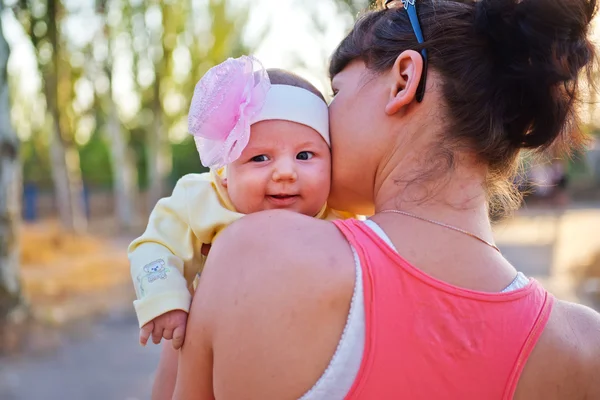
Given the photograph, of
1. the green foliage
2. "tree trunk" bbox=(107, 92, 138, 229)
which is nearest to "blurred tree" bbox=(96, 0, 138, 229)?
"tree trunk" bbox=(107, 92, 138, 229)

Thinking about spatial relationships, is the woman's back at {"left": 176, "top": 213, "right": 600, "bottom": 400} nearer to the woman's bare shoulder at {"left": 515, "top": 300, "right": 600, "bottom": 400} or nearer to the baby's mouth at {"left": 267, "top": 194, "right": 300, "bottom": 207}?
the woman's bare shoulder at {"left": 515, "top": 300, "right": 600, "bottom": 400}

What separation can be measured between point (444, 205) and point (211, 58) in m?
15.1

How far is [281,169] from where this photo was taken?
150 cm

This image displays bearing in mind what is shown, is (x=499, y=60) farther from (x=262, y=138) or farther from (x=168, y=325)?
(x=168, y=325)

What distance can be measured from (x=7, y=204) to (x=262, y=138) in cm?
476

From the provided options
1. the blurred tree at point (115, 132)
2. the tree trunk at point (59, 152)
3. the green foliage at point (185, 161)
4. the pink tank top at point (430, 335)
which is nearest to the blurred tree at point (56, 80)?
the tree trunk at point (59, 152)

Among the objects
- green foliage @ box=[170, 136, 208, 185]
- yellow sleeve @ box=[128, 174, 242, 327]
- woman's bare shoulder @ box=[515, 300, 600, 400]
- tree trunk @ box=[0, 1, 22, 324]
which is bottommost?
green foliage @ box=[170, 136, 208, 185]

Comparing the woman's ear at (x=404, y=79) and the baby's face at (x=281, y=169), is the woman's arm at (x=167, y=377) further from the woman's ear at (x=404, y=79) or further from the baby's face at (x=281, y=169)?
the woman's ear at (x=404, y=79)

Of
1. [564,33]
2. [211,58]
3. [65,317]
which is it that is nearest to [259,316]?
[564,33]

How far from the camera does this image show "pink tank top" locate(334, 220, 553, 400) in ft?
3.78

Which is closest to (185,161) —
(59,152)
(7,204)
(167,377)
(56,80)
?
(59,152)

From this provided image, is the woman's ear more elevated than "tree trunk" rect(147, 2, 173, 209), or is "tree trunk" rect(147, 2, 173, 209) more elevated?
the woman's ear

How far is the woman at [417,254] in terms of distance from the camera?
1153 millimetres

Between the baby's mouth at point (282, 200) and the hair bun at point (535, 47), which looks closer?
the hair bun at point (535, 47)
